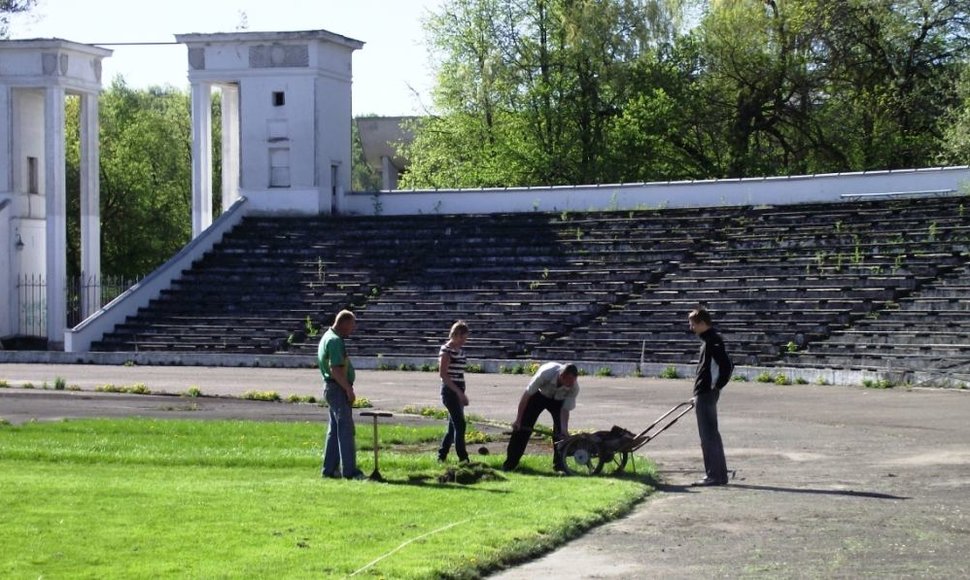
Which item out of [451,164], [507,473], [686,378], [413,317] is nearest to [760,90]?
[451,164]

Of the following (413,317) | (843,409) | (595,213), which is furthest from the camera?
(595,213)

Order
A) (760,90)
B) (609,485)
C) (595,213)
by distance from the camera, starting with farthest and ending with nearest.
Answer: (760,90)
(595,213)
(609,485)

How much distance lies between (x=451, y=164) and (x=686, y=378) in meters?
32.3

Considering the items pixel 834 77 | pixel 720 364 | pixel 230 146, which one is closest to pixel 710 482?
pixel 720 364

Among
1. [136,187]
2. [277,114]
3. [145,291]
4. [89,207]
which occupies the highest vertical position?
[277,114]

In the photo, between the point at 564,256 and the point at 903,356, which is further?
the point at 564,256

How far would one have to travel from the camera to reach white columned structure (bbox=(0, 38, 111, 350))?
1845 inches

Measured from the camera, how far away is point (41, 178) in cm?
4875

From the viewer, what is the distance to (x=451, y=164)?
209 ft

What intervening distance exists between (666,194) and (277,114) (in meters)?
13.6

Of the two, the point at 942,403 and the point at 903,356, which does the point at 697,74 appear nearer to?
the point at 903,356

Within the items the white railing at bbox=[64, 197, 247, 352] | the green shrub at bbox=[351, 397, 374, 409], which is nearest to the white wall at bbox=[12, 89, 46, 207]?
the white railing at bbox=[64, 197, 247, 352]

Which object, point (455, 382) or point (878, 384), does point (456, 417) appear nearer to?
point (455, 382)

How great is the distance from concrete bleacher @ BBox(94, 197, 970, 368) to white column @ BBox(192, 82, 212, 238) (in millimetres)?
2483
